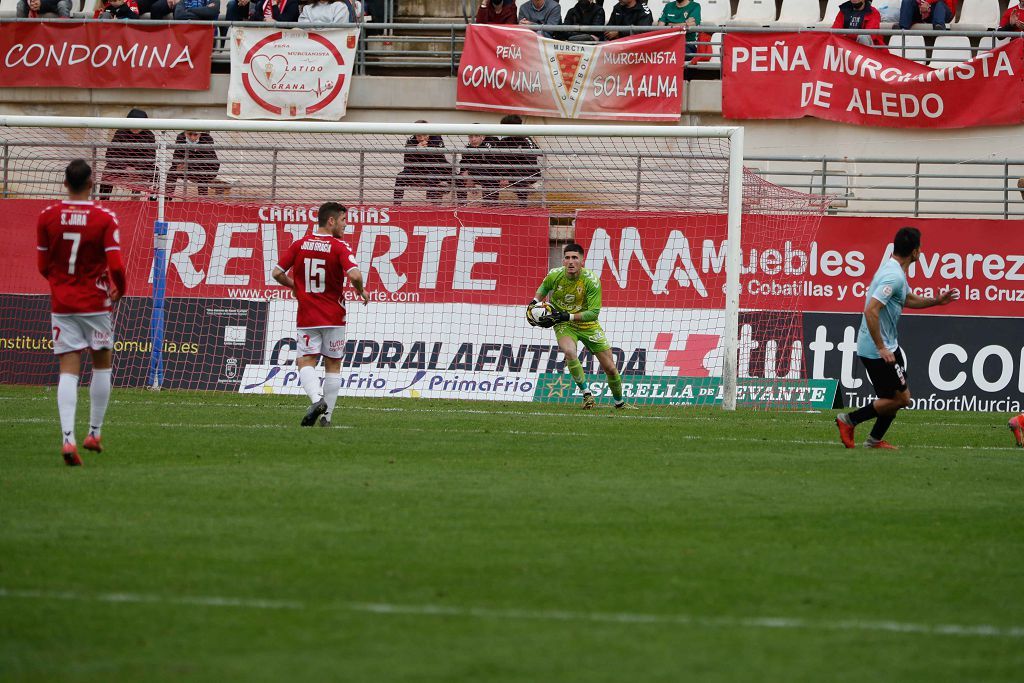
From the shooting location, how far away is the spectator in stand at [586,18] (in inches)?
920

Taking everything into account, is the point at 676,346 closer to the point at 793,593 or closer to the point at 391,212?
the point at 391,212

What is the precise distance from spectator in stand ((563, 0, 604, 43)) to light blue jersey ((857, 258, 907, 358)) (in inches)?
489

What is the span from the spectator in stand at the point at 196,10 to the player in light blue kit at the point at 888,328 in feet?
53.4

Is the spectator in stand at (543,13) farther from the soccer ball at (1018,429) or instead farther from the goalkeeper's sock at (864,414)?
the goalkeeper's sock at (864,414)

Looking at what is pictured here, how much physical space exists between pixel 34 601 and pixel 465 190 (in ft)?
49.0

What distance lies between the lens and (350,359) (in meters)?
19.1

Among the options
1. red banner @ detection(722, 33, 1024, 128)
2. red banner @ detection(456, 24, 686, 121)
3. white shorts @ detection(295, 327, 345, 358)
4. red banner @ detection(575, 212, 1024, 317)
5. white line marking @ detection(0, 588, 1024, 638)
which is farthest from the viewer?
red banner @ detection(456, 24, 686, 121)

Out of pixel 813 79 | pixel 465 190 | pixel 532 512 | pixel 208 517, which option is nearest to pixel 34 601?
pixel 208 517

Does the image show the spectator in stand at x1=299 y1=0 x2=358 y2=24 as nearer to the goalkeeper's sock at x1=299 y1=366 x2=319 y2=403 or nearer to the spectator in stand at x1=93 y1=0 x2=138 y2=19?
the spectator in stand at x1=93 y1=0 x2=138 y2=19

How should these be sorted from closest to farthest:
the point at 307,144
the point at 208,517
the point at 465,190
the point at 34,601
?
the point at 34,601, the point at 208,517, the point at 465,190, the point at 307,144

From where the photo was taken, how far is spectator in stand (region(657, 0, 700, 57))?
2373cm

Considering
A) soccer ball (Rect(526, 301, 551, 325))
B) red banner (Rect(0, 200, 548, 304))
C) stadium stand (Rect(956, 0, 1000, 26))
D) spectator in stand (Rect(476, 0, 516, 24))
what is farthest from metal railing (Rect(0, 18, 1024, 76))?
soccer ball (Rect(526, 301, 551, 325))

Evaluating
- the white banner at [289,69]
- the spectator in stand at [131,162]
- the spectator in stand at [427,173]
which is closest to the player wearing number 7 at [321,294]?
the spectator in stand at [427,173]

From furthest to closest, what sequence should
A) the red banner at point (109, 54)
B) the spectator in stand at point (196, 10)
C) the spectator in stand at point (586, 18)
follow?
the spectator in stand at point (196, 10)
the red banner at point (109, 54)
the spectator in stand at point (586, 18)
